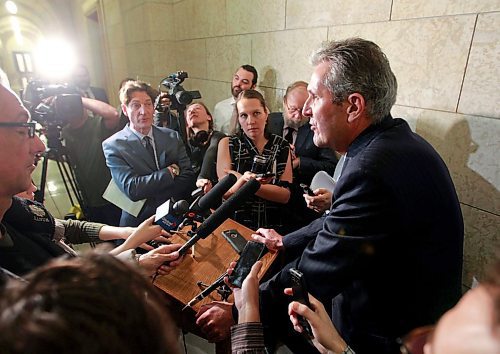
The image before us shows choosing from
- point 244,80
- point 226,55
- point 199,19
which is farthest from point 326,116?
point 199,19

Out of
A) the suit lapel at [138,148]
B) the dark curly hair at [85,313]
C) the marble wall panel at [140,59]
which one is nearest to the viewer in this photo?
the dark curly hair at [85,313]

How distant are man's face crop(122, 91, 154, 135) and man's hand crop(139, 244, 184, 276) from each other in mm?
959

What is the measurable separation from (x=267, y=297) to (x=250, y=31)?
2.78 meters

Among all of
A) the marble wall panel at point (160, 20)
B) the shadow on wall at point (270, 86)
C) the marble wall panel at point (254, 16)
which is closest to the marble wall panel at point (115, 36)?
the marble wall panel at point (160, 20)

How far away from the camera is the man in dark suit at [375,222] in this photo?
0.89 metres

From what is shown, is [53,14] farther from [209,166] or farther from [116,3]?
[209,166]

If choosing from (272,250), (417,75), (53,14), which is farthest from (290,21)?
(53,14)

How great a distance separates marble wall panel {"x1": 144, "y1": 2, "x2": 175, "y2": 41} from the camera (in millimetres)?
4160

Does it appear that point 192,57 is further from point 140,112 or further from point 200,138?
point 140,112

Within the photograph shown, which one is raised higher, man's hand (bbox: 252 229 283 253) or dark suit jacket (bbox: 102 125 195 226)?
dark suit jacket (bbox: 102 125 195 226)

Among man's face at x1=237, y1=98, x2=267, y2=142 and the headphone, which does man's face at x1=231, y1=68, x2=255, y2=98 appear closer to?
the headphone

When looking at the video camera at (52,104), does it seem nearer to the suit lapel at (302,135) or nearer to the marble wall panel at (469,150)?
the suit lapel at (302,135)

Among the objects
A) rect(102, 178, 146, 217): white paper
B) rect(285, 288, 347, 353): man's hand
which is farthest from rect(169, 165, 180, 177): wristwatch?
rect(285, 288, 347, 353): man's hand

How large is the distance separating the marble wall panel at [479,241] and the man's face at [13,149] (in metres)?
2.09
